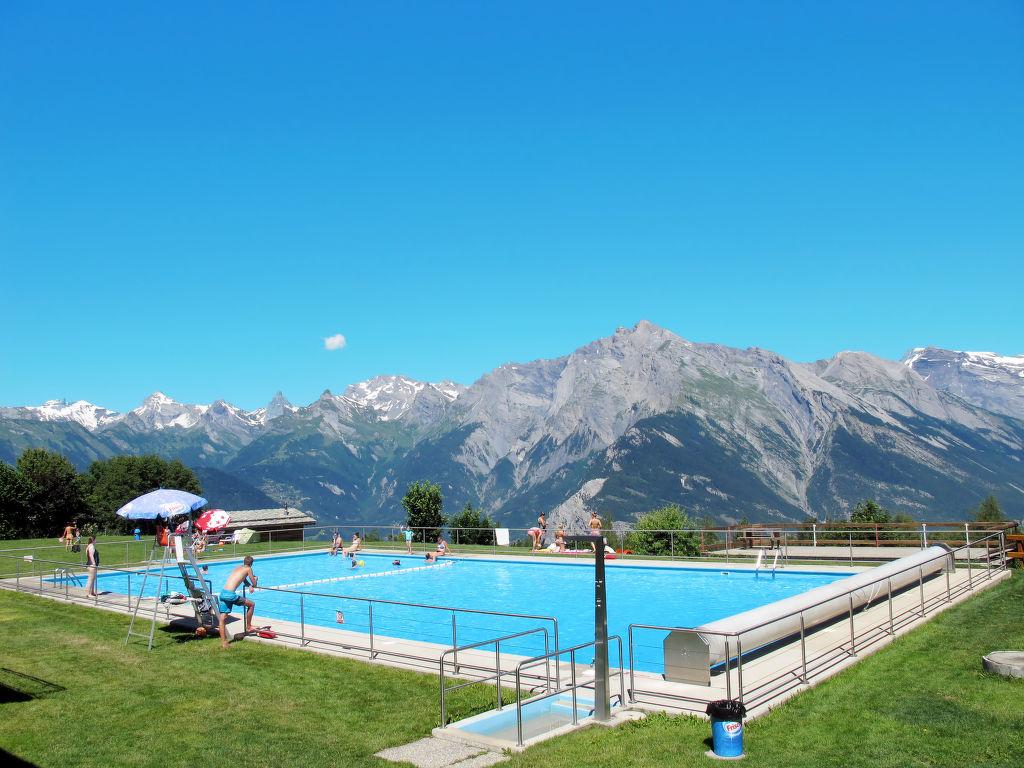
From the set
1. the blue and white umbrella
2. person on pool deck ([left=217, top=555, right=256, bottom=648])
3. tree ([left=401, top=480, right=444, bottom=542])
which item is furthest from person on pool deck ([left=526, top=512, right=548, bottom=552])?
the blue and white umbrella

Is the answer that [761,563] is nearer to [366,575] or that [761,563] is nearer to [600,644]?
[366,575]

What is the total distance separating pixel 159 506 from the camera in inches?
661

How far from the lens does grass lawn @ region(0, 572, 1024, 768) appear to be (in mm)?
8586

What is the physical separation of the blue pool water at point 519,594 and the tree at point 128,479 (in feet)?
201

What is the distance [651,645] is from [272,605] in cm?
1199

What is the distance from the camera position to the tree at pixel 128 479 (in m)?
89.0

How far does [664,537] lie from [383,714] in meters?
26.0

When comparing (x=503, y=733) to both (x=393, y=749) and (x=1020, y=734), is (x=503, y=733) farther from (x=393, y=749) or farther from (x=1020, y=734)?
→ (x=1020, y=734)

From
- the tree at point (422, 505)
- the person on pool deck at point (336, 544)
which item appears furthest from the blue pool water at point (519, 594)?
the tree at point (422, 505)

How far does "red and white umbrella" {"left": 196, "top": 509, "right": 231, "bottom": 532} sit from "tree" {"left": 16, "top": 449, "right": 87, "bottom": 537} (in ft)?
161

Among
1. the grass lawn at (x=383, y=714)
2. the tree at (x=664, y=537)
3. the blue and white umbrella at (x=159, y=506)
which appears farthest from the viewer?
the tree at (x=664, y=537)

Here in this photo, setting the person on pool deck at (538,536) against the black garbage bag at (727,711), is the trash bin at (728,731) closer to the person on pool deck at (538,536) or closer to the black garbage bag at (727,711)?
the black garbage bag at (727,711)

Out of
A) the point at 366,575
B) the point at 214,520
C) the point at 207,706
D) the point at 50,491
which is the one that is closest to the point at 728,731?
the point at 207,706

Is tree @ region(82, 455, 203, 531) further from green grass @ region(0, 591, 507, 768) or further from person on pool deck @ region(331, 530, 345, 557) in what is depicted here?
green grass @ region(0, 591, 507, 768)
